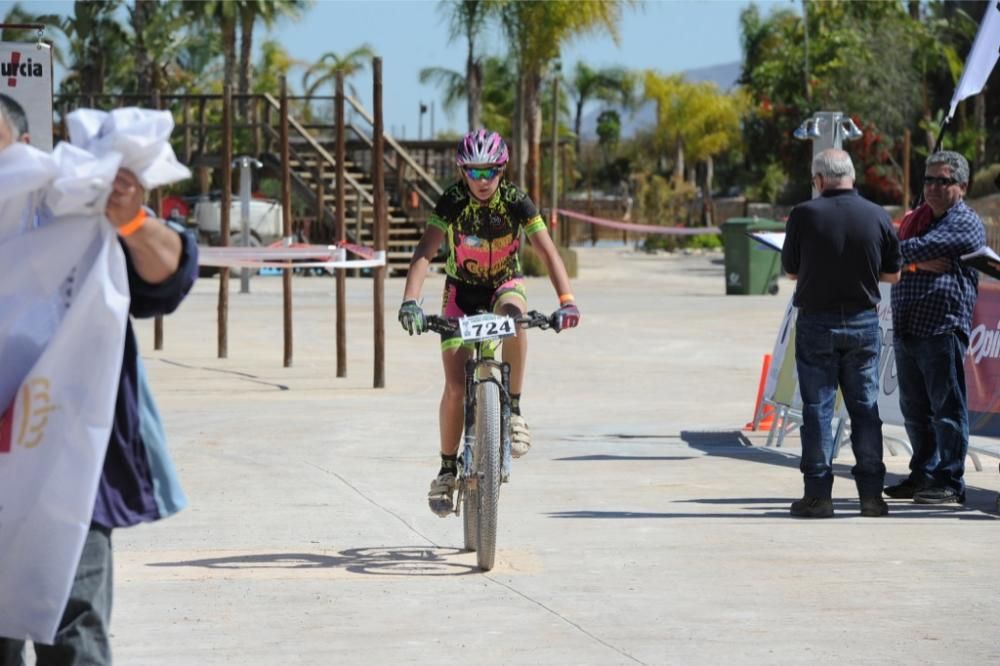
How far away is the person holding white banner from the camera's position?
13.5 feet

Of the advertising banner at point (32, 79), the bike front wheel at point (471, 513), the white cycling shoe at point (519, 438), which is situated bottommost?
the bike front wheel at point (471, 513)

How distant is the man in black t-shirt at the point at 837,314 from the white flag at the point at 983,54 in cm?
216

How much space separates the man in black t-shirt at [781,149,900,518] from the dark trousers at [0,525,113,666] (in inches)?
205

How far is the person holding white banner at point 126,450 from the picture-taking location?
4.11m

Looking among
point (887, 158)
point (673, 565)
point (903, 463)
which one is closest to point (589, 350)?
point (903, 463)

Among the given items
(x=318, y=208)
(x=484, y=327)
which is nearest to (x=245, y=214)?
(x=318, y=208)

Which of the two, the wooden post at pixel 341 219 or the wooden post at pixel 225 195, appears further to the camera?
the wooden post at pixel 225 195

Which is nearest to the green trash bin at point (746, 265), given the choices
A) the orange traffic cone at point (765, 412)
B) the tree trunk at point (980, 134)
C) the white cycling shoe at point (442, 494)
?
the tree trunk at point (980, 134)

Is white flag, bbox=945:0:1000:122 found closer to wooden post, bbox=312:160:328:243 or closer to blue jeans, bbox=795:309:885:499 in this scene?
blue jeans, bbox=795:309:885:499

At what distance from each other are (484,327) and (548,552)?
1097 millimetres

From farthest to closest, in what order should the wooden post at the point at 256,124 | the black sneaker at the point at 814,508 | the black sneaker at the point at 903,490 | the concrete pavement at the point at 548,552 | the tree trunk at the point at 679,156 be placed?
1. the tree trunk at the point at 679,156
2. the wooden post at the point at 256,124
3. the black sneaker at the point at 903,490
4. the black sneaker at the point at 814,508
5. the concrete pavement at the point at 548,552

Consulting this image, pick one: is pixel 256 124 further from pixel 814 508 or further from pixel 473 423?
pixel 473 423

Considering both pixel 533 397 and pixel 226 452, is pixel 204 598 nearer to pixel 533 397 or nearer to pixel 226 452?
pixel 226 452

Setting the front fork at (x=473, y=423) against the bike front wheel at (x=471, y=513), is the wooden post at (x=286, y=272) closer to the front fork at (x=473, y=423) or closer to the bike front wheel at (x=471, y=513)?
the bike front wheel at (x=471, y=513)
